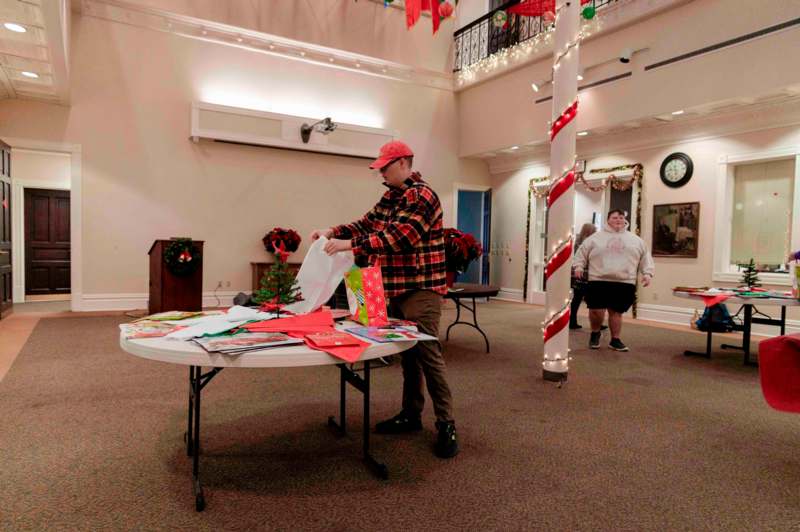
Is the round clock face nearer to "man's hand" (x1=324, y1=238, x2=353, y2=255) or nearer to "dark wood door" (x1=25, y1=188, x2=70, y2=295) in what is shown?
"man's hand" (x1=324, y1=238, x2=353, y2=255)

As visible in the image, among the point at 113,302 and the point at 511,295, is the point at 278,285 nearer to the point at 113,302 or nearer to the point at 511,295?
the point at 113,302

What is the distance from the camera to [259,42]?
8.16m

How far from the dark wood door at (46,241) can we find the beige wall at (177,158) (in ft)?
10.6

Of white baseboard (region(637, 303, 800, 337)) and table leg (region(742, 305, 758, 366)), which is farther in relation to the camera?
white baseboard (region(637, 303, 800, 337))

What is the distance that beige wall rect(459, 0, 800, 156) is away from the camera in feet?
18.5

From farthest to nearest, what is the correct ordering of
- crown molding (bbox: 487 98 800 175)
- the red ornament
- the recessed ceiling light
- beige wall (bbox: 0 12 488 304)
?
the red ornament → beige wall (bbox: 0 12 488 304) → crown molding (bbox: 487 98 800 175) → the recessed ceiling light

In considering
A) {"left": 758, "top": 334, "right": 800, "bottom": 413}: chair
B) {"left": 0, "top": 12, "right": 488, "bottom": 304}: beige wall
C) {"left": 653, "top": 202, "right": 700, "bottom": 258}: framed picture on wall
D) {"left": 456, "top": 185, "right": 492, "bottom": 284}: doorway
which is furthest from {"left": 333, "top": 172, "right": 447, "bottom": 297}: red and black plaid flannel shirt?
{"left": 456, "top": 185, "right": 492, "bottom": 284}: doorway

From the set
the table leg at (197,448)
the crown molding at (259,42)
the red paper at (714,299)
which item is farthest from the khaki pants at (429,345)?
the crown molding at (259,42)

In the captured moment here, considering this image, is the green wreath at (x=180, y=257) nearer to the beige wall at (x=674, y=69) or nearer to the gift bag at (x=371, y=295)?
the gift bag at (x=371, y=295)

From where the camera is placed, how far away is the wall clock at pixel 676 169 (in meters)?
7.18

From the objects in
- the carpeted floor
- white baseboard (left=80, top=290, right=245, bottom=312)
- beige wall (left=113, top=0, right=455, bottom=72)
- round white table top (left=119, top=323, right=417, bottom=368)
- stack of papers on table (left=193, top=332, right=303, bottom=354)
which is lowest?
the carpeted floor

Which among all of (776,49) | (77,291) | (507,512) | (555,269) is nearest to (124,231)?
(77,291)

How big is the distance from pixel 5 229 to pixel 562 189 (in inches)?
272

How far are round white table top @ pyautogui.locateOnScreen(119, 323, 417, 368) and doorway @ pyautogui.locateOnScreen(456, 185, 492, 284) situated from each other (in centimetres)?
877
